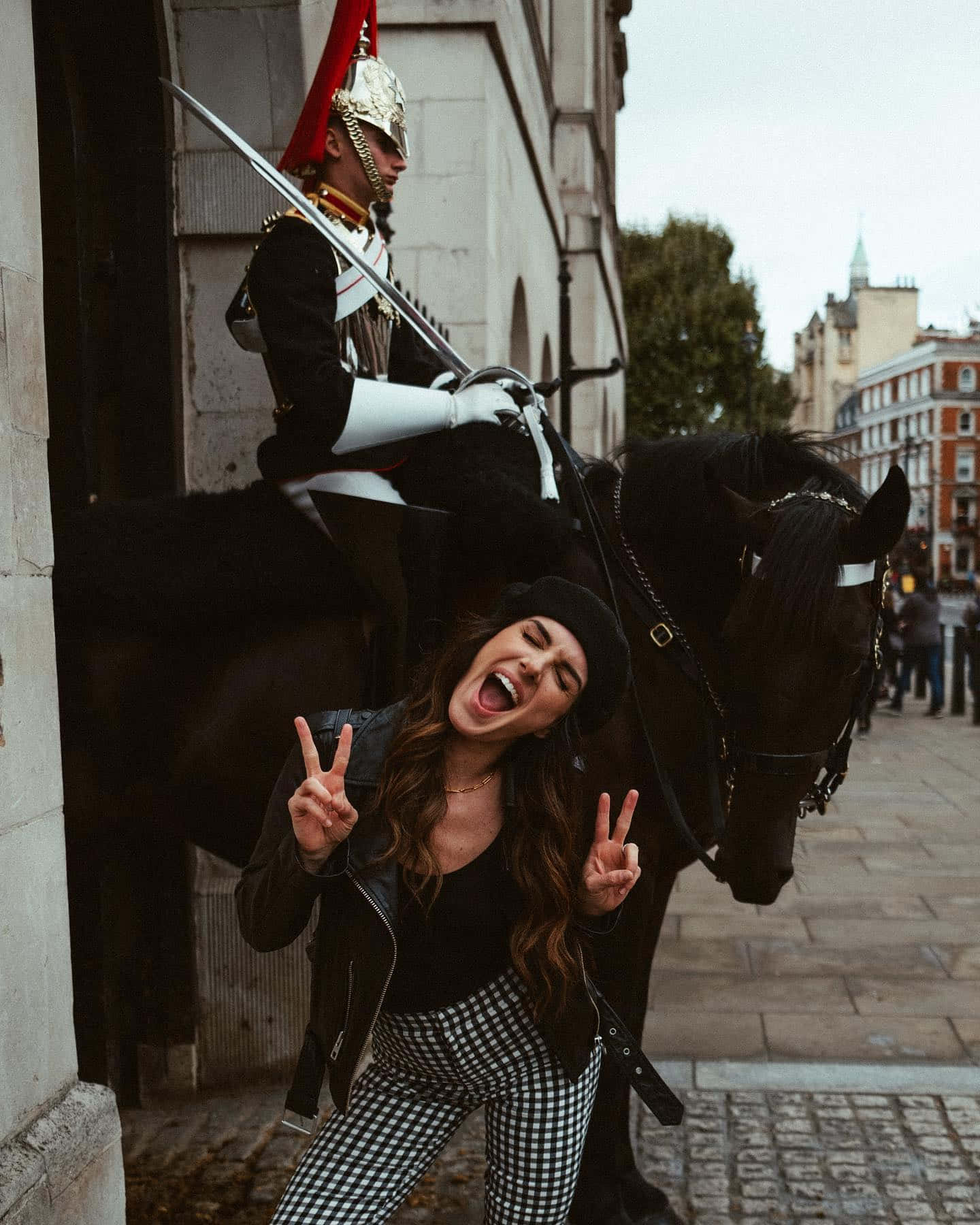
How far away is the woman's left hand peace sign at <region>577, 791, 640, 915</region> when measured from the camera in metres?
2.42

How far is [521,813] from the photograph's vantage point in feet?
7.89

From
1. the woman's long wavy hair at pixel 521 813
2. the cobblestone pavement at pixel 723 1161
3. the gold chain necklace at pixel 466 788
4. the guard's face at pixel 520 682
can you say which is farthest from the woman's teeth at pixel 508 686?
the cobblestone pavement at pixel 723 1161

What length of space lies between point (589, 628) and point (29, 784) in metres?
1.14

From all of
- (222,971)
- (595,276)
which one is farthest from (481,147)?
(595,276)

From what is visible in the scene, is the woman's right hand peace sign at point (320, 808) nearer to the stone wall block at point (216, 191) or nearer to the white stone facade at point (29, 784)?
the white stone facade at point (29, 784)

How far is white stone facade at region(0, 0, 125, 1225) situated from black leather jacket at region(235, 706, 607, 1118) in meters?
0.47

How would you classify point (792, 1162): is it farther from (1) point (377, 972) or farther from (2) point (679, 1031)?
(1) point (377, 972)

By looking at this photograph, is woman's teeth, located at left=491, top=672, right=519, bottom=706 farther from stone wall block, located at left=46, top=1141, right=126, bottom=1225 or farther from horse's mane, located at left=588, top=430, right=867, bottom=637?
stone wall block, located at left=46, top=1141, right=126, bottom=1225

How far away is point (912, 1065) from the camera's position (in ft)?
15.9

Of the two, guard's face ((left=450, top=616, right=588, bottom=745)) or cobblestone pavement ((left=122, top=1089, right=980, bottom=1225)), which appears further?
cobblestone pavement ((left=122, top=1089, right=980, bottom=1225))

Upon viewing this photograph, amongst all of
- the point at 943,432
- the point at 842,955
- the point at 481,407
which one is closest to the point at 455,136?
the point at 481,407

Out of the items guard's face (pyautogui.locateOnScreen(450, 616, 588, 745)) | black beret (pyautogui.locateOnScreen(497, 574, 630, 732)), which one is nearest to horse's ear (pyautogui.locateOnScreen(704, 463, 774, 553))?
black beret (pyautogui.locateOnScreen(497, 574, 630, 732))

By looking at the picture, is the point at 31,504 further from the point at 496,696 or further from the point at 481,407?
the point at 481,407

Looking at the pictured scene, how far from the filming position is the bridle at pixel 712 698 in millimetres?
3236
